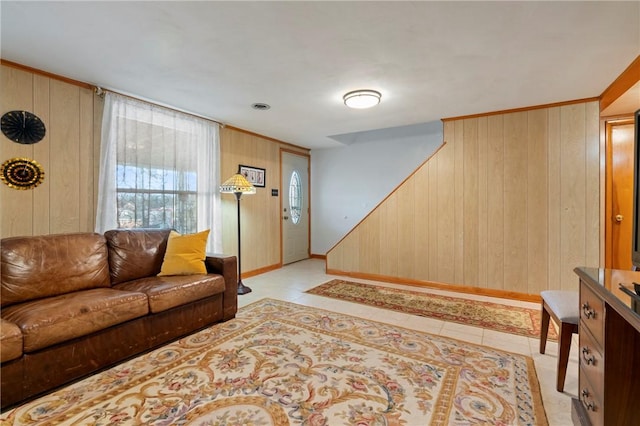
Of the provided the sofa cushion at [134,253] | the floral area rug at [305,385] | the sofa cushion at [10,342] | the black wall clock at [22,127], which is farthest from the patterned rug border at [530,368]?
the black wall clock at [22,127]

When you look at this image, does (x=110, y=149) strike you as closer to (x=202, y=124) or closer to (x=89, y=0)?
(x=202, y=124)

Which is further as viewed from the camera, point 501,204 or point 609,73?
point 501,204

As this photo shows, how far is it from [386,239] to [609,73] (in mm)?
3035

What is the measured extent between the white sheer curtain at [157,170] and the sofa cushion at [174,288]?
93cm

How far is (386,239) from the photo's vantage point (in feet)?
15.2

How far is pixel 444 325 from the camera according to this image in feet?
9.53

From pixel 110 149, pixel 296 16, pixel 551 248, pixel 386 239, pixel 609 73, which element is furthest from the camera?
pixel 386 239

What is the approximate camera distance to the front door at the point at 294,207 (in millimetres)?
5848

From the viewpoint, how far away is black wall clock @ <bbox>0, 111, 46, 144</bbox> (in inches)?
97.6

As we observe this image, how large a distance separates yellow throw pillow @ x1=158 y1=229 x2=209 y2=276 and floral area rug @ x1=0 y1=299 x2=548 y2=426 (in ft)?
2.05

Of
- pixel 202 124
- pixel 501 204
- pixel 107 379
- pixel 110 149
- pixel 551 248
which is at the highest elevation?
pixel 202 124

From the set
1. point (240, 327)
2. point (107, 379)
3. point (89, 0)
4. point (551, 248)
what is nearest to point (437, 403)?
point (240, 327)

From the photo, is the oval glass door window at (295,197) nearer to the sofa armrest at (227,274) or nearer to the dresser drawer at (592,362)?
the sofa armrest at (227,274)

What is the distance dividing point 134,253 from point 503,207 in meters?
4.30
